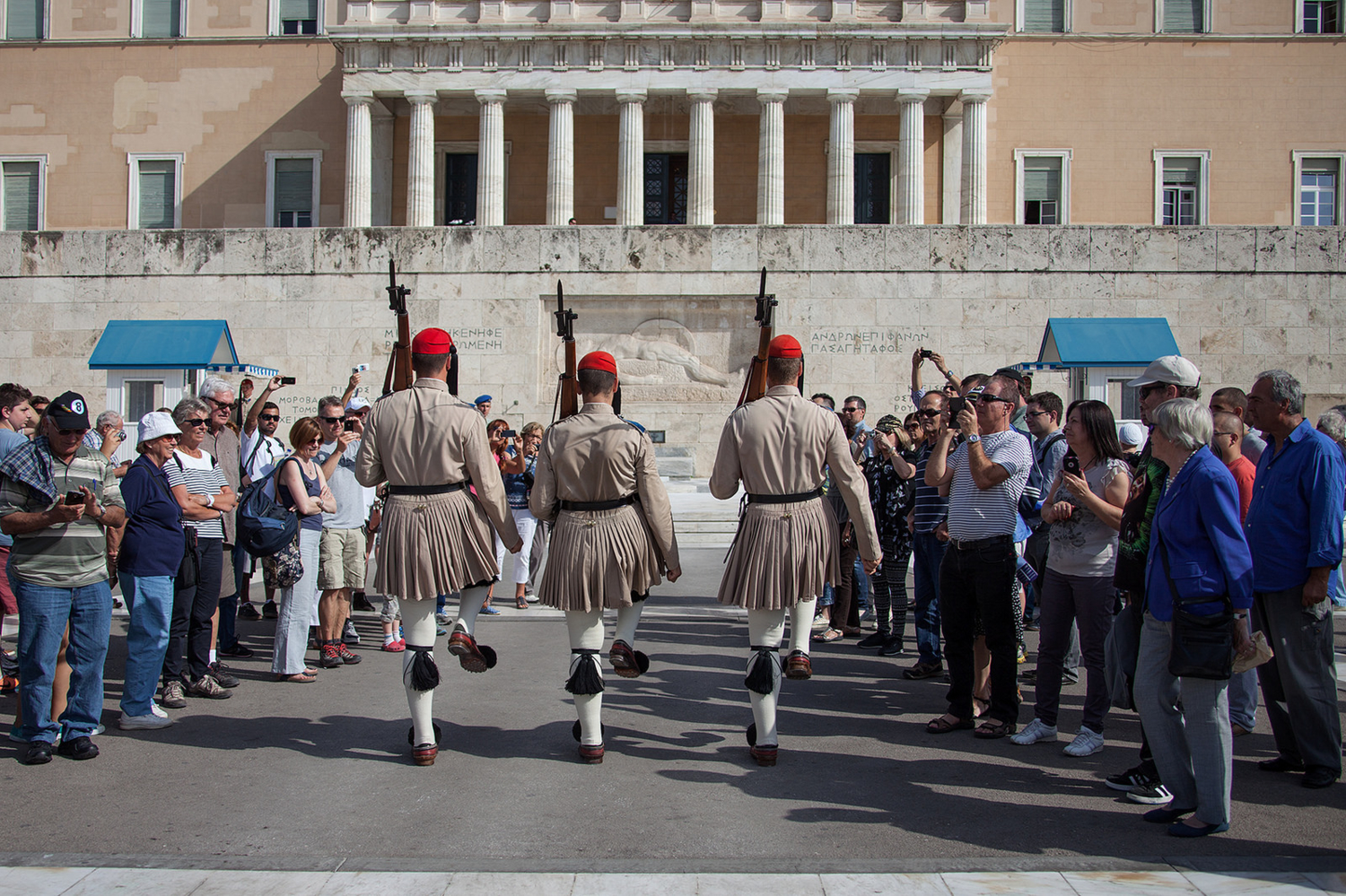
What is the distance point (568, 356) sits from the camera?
21.2 feet

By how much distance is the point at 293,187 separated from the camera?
113ft

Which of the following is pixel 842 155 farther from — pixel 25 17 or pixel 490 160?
pixel 25 17

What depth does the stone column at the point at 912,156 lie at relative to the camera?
3039 centimetres

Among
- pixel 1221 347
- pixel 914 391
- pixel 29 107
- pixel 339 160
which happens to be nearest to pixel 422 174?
pixel 339 160

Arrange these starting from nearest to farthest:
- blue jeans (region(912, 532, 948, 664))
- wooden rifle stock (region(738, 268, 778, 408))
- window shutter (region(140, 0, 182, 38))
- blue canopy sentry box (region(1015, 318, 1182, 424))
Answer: wooden rifle stock (region(738, 268, 778, 408)), blue jeans (region(912, 532, 948, 664)), blue canopy sentry box (region(1015, 318, 1182, 424)), window shutter (region(140, 0, 182, 38))

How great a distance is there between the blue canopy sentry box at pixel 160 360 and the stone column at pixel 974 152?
71.8ft

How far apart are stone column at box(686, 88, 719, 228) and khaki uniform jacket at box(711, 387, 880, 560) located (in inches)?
978

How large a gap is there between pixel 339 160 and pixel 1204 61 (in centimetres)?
2848

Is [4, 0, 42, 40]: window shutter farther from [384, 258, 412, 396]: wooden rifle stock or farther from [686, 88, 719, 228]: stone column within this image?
[384, 258, 412, 396]: wooden rifle stock

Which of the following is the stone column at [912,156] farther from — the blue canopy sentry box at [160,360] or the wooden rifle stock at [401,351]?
the wooden rifle stock at [401,351]

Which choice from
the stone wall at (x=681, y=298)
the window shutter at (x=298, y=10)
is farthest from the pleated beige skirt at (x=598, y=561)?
the window shutter at (x=298, y=10)

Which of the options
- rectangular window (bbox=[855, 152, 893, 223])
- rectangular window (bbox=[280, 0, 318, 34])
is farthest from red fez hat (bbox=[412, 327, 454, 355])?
rectangular window (bbox=[280, 0, 318, 34])

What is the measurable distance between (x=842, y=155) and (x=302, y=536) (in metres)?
26.0

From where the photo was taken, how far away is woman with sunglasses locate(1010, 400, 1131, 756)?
19.1ft
